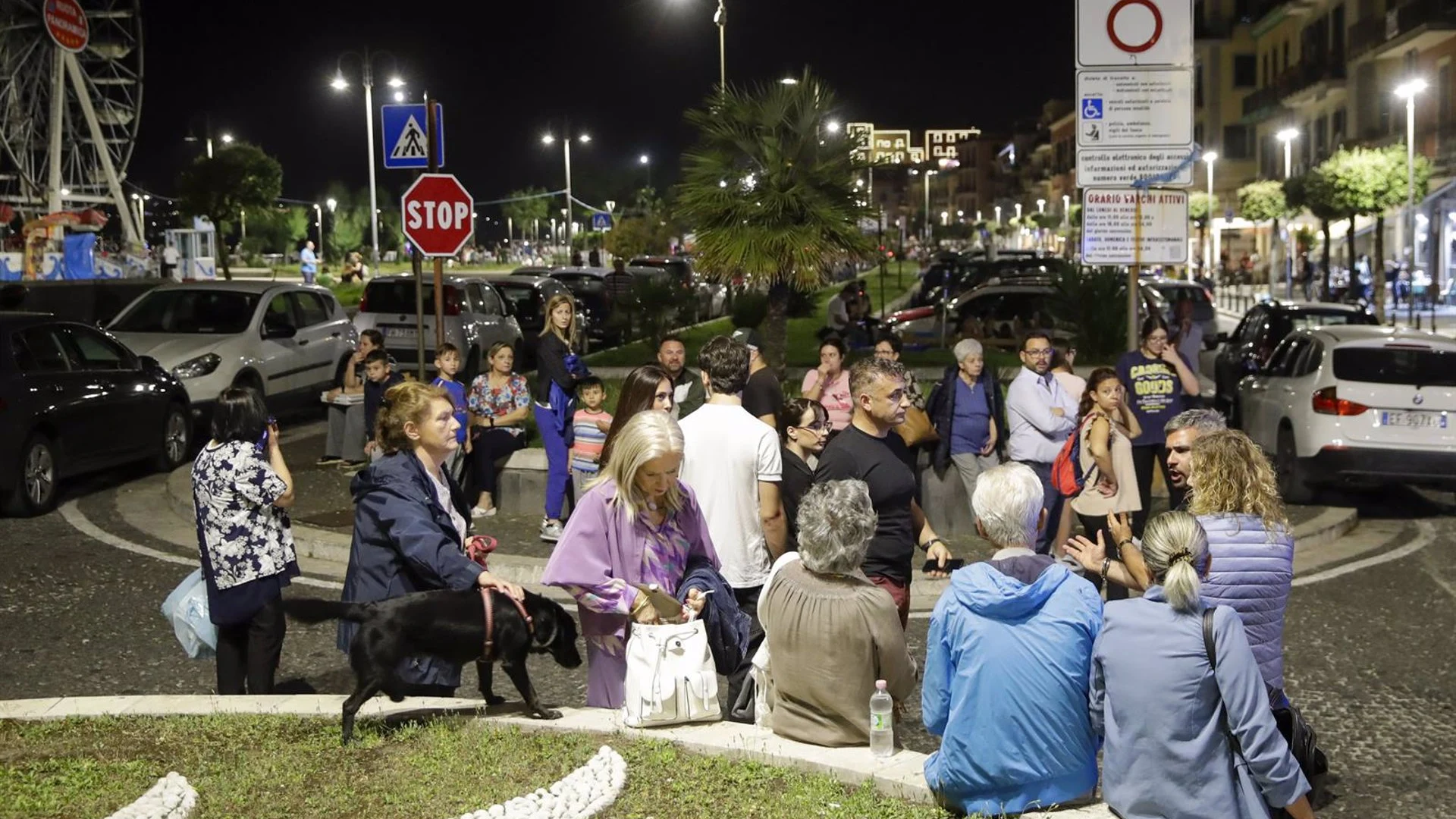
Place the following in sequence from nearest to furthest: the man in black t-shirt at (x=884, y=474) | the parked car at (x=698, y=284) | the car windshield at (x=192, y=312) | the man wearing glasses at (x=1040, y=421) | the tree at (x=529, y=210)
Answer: the man in black t-shirt at (x=884, y=474), the man wearing glasses at (x=1040, y=421), the car windshield at (x=192, y=312), the parked car at (x=698, y=284), the tree at (x=529, y=210)

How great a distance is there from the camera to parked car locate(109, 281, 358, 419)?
16906 mm

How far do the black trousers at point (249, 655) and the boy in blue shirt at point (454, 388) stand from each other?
4.49 metres

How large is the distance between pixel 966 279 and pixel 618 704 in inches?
1180

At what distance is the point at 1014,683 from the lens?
4652 mm

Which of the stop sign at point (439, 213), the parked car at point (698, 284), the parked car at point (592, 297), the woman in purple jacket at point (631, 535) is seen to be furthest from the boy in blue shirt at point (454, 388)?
the parked car at point (698, 284)

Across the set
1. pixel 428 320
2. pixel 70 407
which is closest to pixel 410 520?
pixel 70 407

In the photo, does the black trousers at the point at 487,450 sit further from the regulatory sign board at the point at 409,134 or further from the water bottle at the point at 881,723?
the water bottle at the point at 881,723

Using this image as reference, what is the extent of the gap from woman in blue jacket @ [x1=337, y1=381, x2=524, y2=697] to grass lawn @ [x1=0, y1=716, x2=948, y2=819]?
325 millimetres

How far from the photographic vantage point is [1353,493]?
14047 millimetres

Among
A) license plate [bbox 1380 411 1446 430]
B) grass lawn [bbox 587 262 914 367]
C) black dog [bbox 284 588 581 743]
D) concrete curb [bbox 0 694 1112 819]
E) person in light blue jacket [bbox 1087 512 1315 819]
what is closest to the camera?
person in light blue jacket [bbox 1087 512 1315 819]

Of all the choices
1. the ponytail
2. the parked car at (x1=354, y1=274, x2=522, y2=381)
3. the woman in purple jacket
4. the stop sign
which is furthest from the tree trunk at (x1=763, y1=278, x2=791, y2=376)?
the ponytail

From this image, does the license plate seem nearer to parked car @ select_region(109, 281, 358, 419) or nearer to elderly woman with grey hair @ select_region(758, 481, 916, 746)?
elderly woman with grey hair @ select_region(758, 481, 916, 746)

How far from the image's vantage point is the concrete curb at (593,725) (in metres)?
5.23

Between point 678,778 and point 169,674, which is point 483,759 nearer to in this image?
point 678,778
